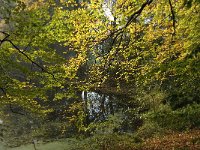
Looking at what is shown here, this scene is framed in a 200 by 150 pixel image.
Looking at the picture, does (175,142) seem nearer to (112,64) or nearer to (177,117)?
(177,117)

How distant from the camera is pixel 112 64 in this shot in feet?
30.9

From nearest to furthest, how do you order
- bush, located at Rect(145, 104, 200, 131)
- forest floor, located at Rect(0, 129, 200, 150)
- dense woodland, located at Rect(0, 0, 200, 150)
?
dense woodland, located at Rect(0, 0, 200, 150) → forest floor, located at Rect(0, 129, 200, 150) → bush, located at Rect(145, 104, 200, 131)

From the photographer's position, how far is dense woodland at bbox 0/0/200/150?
24.0ft

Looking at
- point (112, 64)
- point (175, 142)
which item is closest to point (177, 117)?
point (175, 142)

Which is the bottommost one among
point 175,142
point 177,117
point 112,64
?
point 175,142

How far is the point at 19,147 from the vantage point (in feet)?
46.2

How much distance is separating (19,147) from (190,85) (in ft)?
28.7

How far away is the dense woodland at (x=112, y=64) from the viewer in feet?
24.0

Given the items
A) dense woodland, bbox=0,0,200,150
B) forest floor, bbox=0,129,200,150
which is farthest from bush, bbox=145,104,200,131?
forest floor, bbox=0,129,200,150

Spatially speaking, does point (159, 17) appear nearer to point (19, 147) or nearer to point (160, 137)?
point (160, 137)

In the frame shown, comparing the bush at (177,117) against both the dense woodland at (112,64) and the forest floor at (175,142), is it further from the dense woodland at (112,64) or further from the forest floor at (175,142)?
the forest floor at (175,142)

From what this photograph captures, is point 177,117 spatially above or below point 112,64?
below

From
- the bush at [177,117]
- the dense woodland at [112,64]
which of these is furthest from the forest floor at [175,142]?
the bush at [177,117]

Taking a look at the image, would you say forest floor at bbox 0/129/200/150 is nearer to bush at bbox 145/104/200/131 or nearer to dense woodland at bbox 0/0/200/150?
dense woodland at bbox 0/0/200/150
